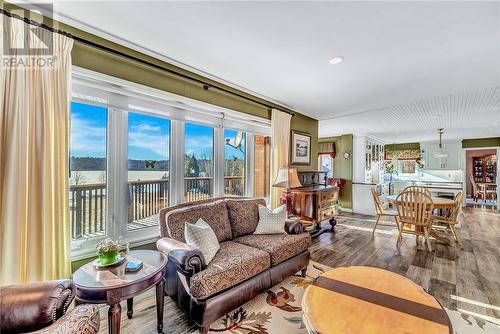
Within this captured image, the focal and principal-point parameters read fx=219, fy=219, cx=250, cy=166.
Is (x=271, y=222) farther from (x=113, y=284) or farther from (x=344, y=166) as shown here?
(x=344, y=166)

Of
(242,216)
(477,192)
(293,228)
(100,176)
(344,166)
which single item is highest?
(344,166)

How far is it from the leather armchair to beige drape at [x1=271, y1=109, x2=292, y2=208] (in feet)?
10.1

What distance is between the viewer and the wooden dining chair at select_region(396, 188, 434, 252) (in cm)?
355

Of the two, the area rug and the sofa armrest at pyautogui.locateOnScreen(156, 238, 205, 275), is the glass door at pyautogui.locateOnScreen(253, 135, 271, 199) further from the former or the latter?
the sofa armrest at pyautogui.locateOnScreen(156, 238, 205, 275)

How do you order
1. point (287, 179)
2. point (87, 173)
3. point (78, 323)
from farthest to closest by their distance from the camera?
point (287, 179)
point (87, 173)
point (78, 323)

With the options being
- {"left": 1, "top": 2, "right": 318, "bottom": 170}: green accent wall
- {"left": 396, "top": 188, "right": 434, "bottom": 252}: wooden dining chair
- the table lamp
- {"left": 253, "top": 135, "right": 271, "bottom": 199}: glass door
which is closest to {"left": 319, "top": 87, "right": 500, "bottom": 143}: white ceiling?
{"left": 396, "top": 188, "right": 434, "bottom": 252}: wooden dining chair

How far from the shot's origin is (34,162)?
168 cm

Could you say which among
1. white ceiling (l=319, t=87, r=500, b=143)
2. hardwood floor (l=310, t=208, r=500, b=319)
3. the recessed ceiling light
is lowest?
hardwood floor (l=310, t=208, r=500, b=319)

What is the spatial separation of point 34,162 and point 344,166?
24.9ft

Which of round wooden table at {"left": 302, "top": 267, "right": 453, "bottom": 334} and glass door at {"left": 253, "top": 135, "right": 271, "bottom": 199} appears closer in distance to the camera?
round wooden table at {"left": 302, "top": 267, "right": 453, "bottom": 334}

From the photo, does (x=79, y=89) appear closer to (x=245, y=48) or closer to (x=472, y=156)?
(x=245, y=48)

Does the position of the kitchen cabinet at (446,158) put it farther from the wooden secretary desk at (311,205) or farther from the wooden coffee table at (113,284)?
the wooden coffee table at (113,284)

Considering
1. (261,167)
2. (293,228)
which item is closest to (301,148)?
(261,167)

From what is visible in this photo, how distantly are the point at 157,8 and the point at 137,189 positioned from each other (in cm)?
181
